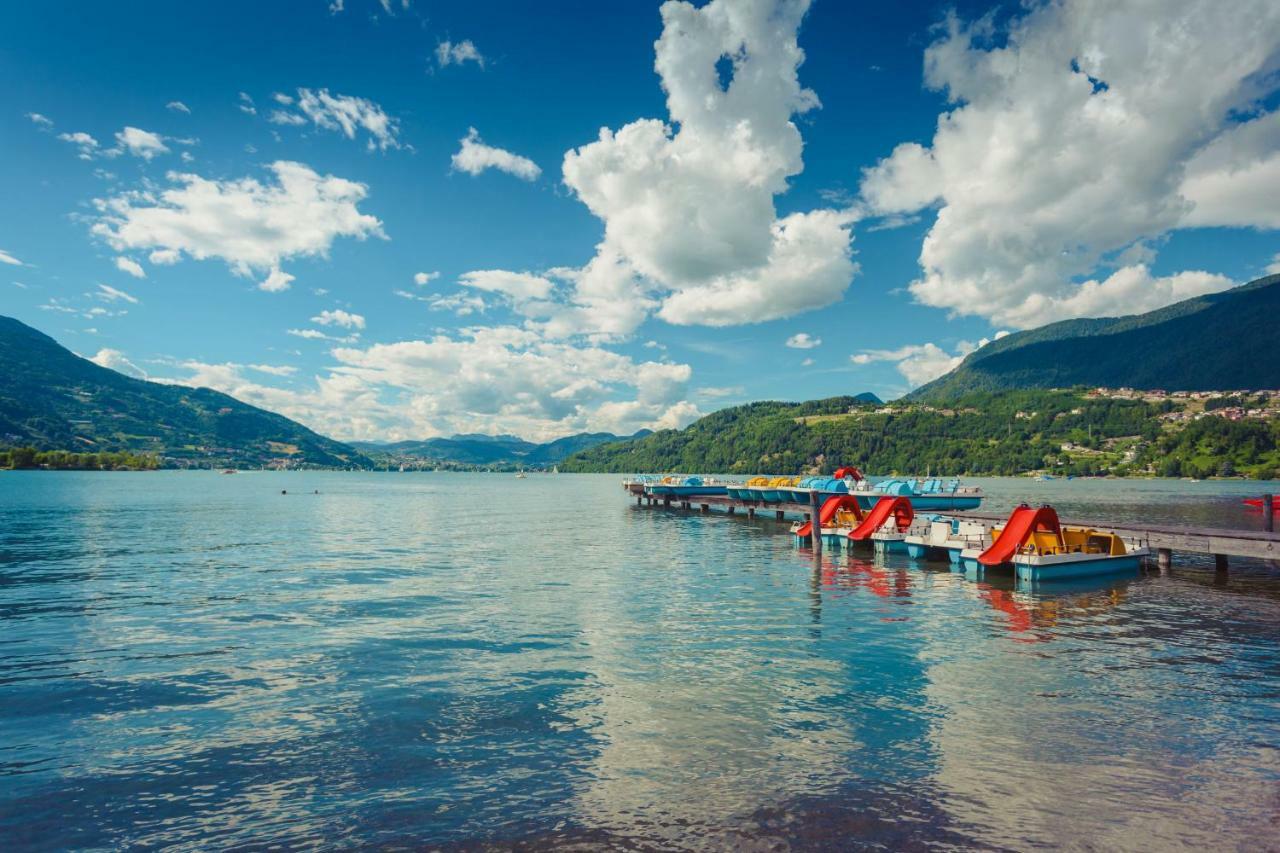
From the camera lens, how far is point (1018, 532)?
3881 centimetres

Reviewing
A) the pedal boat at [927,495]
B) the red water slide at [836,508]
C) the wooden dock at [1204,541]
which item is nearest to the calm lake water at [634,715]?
the wooden dock at [1204,541]

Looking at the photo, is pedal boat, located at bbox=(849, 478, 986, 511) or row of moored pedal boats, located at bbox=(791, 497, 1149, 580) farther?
pedal boat, located at bbox=(849, 478, 986, 511)

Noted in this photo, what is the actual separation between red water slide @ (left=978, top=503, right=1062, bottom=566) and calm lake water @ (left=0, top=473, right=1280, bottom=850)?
2655 mm

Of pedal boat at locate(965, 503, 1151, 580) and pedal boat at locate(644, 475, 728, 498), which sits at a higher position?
pedal boat at locate(644, 475, 728, 498)

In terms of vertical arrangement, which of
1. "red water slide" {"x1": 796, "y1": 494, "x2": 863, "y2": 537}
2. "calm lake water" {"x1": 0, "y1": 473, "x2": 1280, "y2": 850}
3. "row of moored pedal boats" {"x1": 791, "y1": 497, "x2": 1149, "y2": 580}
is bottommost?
"calm lake water" {"x1": 0, "y1": 473, "x2": 1280, "y2": 850}

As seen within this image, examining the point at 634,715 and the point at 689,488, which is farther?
the point at 689,488

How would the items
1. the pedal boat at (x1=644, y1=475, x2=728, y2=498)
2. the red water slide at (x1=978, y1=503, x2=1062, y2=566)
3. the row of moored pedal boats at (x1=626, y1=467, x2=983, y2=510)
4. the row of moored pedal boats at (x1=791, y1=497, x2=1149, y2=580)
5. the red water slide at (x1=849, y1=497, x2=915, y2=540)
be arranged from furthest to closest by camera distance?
1. the pedal boat at (x1=644, y1=475, x2=728, y2=498)
2. the row of moored pedal boats at (x1=626, y1=467, x2=983, y2=510)
3. the red water slide at (x1=849, y1=497, x2=915, y2=540)
4. the red water slide at (x1=978, y1=503, x2=1062, y2=566)
5. the row of moored pedal boats at (x1=791, y1=497, x2=1149, y2=580)

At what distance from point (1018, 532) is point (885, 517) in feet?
43.8

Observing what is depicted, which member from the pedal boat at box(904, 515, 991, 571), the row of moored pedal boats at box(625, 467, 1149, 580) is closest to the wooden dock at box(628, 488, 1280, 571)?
the row of moored pedal boats at box(625, 467, 1149, 580)

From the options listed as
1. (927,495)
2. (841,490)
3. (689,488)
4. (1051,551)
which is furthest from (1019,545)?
(689,488)

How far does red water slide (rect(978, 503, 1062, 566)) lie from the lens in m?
38.2

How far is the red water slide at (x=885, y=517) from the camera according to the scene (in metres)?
51.7

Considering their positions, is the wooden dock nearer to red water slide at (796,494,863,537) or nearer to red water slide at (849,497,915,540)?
red water slide at (849,497,915,540)

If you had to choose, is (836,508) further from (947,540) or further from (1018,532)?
(1018,532)
